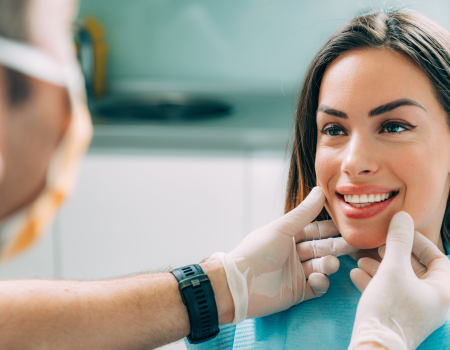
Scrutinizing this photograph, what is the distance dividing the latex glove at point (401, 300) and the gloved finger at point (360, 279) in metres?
0.09

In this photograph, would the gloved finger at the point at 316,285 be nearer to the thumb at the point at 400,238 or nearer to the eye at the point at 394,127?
the thumb at the point at 400,238

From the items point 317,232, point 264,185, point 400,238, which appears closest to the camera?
point 400,238

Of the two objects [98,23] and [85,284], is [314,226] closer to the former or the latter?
[85,284]

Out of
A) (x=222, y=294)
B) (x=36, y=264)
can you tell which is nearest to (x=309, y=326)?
(x=222, y=294)

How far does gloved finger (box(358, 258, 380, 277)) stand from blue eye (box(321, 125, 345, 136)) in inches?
11.0

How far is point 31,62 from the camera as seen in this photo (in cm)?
19

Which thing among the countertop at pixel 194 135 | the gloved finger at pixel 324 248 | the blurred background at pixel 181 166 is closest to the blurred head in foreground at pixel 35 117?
the gloved finger at pixel 324 248

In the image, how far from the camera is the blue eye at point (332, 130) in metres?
0.98

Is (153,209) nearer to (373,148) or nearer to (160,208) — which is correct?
(160,208)

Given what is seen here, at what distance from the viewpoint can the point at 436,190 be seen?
3.00 ft

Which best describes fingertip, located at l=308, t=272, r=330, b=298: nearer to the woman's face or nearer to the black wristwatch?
the woman's face

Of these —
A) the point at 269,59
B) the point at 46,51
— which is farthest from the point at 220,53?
the point at 46,51

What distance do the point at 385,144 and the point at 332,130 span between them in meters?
0.13

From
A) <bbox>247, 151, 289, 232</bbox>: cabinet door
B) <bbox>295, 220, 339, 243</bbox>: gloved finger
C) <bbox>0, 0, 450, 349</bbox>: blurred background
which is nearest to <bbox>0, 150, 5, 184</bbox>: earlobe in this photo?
<bbox>295, 220, 339, 243</bbox>: gloved finger
